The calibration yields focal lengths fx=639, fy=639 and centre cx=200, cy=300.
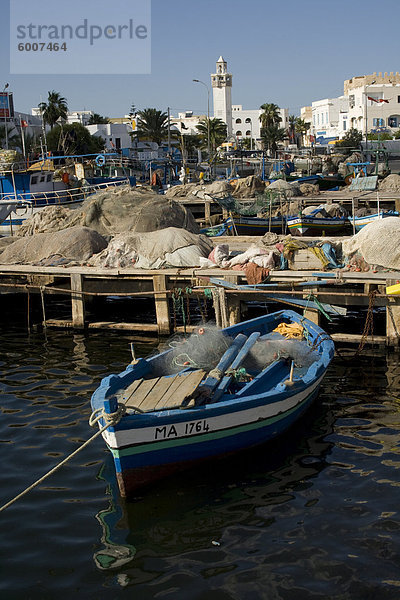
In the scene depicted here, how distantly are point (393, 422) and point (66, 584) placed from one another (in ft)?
20.2

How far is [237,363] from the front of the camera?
10.3 metres

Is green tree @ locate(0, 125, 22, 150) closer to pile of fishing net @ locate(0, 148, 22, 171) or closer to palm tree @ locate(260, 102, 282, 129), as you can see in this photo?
pile of fishing net @ locate(0, 148, 22, 171)

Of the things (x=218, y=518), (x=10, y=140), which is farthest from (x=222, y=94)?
(x=218, y=518)

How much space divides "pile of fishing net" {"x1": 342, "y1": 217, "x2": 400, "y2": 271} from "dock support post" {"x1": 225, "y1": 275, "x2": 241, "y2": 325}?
106 inches

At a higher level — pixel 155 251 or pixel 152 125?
pixel 152 125

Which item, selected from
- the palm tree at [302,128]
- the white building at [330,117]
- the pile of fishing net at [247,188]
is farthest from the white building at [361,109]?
the pile of fishing net at [247,188]

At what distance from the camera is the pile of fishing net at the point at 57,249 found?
17609 millimetres

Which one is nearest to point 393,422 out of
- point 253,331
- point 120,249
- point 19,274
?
point 253,331

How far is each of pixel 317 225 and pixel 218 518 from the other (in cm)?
2151

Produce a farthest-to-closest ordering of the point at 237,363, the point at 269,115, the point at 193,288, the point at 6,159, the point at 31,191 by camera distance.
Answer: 1. the point at 269,115
2. the point at 6,159
3. the point at 31,191
4. the point at 193,288
5. the point at 237,363

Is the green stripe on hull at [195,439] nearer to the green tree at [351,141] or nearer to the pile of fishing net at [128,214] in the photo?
the pile of fishing net at [128,214]

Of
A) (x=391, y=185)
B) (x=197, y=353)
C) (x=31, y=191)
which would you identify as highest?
(x=31, y=191)

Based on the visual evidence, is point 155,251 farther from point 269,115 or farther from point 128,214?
point 269,115

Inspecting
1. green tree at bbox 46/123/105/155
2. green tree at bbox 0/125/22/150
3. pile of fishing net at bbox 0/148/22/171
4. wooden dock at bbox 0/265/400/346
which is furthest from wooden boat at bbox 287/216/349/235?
green tree at bbox 0/125/22/150
